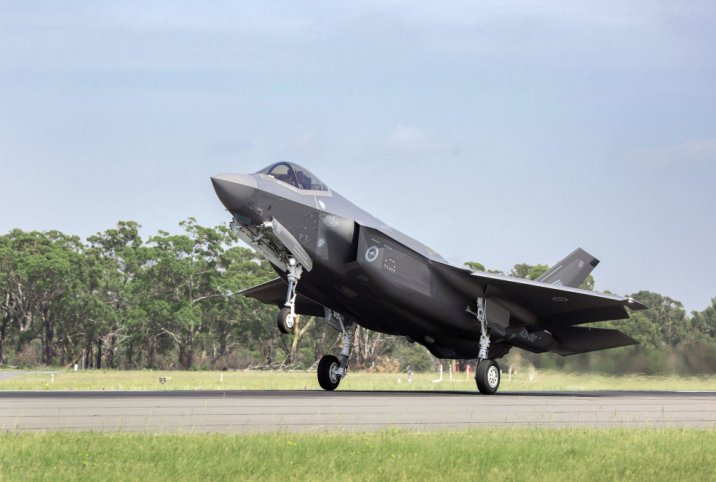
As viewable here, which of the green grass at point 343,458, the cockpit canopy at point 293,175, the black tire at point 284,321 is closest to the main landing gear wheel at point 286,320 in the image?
the black tire at point 284,321

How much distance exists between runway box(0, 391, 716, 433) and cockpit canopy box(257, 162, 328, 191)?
194 inches

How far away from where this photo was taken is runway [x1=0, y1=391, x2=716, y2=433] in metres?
11.9

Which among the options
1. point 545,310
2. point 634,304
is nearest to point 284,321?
point 545,310

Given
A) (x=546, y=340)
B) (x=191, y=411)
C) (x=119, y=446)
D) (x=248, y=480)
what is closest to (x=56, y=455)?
(x=119, y=446)

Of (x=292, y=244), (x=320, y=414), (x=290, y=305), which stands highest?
(x=292, y=244)

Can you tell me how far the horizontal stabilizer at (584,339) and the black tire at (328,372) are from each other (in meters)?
6.72

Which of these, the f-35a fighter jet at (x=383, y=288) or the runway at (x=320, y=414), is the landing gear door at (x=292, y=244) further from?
the runway at (x=320, y=414)

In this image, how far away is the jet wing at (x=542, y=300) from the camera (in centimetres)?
2225

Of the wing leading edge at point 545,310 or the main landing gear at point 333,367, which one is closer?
the wing leading edge at point 545,310

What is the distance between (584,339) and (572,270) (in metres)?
2.68

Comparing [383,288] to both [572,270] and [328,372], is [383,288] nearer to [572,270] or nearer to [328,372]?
[328,372]

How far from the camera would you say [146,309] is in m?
74.3

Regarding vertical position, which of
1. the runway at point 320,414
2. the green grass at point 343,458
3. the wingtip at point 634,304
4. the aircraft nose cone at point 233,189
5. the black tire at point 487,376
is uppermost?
the aircraft nose cone at point 233,189

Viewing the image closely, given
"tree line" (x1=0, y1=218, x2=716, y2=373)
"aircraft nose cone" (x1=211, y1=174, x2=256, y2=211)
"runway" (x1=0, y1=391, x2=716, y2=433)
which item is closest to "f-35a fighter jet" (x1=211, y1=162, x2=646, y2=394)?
"aircraft nose cone" (x1=211, y1=174, x2=256, y2=211)
